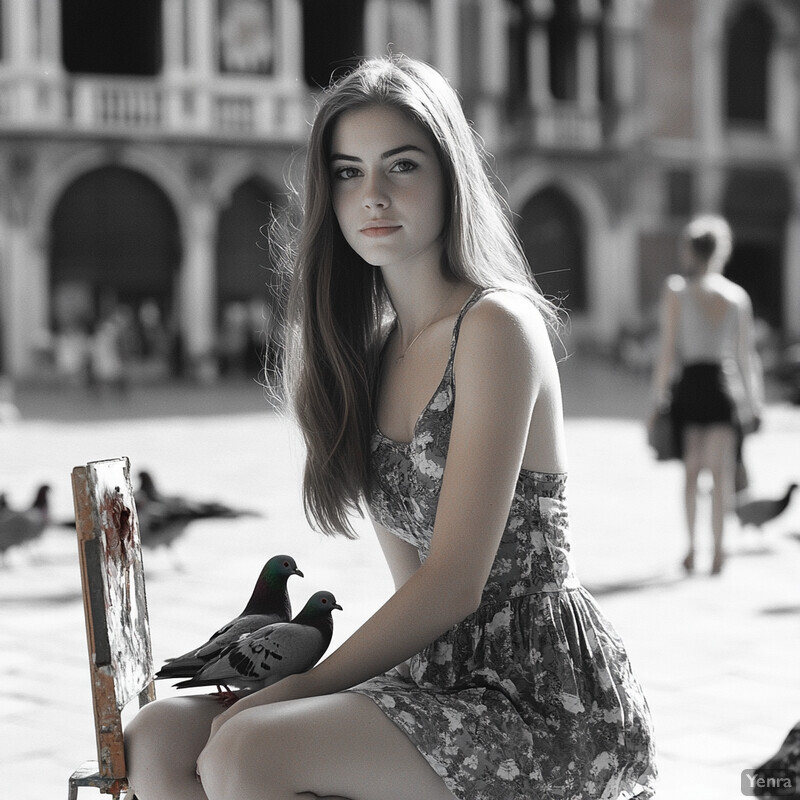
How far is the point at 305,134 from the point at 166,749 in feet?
73.0

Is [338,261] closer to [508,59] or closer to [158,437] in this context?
[158,437]

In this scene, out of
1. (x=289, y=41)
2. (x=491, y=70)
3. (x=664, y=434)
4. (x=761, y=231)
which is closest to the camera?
(x=664, y=434)

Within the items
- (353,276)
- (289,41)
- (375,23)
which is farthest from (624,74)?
(353,276)

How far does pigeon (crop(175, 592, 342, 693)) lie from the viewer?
7.36 ft

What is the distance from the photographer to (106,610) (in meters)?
2.28

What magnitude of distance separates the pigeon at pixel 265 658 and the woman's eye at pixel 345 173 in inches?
31.1

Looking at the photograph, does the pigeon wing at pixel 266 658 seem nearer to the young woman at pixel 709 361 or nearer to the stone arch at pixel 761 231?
the young woman at pixel 709 361

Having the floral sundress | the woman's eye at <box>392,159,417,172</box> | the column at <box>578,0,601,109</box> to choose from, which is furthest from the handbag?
the column at <box>578,0,601,109</box>

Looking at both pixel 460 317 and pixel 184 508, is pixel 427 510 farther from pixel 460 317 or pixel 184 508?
pixel 184 508

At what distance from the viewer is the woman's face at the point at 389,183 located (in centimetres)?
237

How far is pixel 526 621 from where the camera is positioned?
2289mm

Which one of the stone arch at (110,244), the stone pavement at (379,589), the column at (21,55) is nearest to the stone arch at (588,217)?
the stone arch at (110,244)

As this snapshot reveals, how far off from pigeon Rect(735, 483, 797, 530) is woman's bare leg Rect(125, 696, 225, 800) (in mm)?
5201

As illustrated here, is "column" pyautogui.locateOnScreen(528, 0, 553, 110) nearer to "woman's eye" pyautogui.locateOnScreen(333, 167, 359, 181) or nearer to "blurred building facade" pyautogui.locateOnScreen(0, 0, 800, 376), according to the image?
"blurred building facade" pyautogui.locateOnScreen(0, 0, 800, 376)
